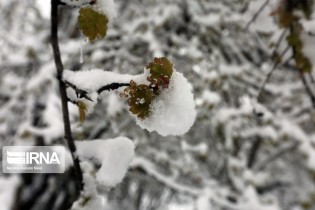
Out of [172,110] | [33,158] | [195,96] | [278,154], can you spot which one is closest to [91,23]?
[172,110]

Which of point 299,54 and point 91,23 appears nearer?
point 91,23

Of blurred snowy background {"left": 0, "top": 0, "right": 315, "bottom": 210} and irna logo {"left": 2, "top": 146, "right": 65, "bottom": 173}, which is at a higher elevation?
blurred snowy background {"left": 0, "top": 0, "right": 315, "bottom": 210}

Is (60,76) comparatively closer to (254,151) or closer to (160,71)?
(160,71)

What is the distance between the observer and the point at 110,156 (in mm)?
971

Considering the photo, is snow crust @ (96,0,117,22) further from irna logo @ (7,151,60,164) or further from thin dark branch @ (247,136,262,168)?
thin dark branch @ (247,136,262,168)

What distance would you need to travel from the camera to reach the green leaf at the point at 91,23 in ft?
2.85

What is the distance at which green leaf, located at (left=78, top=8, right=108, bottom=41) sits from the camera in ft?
2.85

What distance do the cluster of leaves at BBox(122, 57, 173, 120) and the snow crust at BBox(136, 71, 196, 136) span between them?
1 cm

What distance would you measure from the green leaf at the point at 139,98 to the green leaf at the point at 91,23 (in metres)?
0.21

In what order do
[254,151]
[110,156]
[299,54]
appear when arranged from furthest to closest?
[254,151], [299,54], [110,156]

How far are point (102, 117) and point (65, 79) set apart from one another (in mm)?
3667

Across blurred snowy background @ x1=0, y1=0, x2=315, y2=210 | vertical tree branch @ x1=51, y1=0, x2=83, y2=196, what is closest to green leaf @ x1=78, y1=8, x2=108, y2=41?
vertical tree branch @ x1=51, y1=0, x2=83, y2=196

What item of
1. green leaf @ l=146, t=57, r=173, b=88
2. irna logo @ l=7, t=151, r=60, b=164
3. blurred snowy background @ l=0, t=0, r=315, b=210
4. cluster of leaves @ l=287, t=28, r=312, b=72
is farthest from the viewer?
blurred snowy background @ l=0, t=0, r=315, b=210

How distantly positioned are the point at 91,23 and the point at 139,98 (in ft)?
0.85
